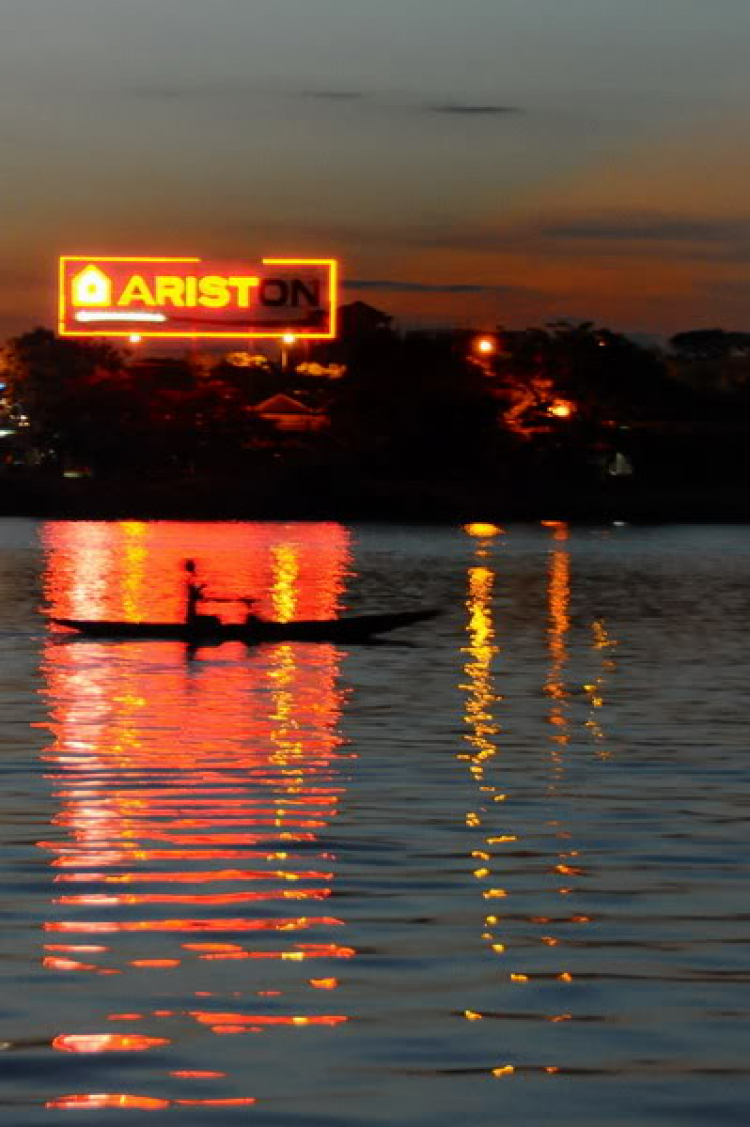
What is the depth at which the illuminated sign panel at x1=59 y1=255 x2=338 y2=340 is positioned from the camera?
392ft

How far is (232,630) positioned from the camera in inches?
1398

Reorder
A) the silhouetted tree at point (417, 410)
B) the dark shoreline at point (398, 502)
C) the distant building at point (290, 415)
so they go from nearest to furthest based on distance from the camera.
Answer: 1. the silhouetted tree at point (417, 410)
2. the dark shoreline at point (398, 502)
3. the distant building at point (290, 415)

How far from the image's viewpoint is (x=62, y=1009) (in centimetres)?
1052

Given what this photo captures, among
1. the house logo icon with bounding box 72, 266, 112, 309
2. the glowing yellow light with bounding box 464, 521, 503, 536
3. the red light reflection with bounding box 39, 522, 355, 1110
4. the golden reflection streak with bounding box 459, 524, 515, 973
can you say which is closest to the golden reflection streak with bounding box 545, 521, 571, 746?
the golden reflection streak with bounding box 459, 524, 515, 973

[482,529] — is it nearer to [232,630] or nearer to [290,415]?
[290,415]

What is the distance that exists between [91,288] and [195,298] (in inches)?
223

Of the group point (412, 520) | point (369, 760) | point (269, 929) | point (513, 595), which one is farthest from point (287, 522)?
point (269, 929)

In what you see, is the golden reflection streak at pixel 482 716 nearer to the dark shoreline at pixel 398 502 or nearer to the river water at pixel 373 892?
the river water at pixel 373 892

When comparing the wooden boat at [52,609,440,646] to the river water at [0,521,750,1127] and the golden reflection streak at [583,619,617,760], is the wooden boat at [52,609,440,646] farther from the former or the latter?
the golden reflection streak at [583,619,617,760]

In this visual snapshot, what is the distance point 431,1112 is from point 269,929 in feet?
12.4

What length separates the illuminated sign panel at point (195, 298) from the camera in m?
120

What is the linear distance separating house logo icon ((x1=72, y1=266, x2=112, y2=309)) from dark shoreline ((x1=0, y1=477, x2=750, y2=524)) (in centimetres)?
1371

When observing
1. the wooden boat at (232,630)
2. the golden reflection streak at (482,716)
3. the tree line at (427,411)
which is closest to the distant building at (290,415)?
the tree line at (427,411)

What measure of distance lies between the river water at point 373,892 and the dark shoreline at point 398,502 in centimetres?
9825
